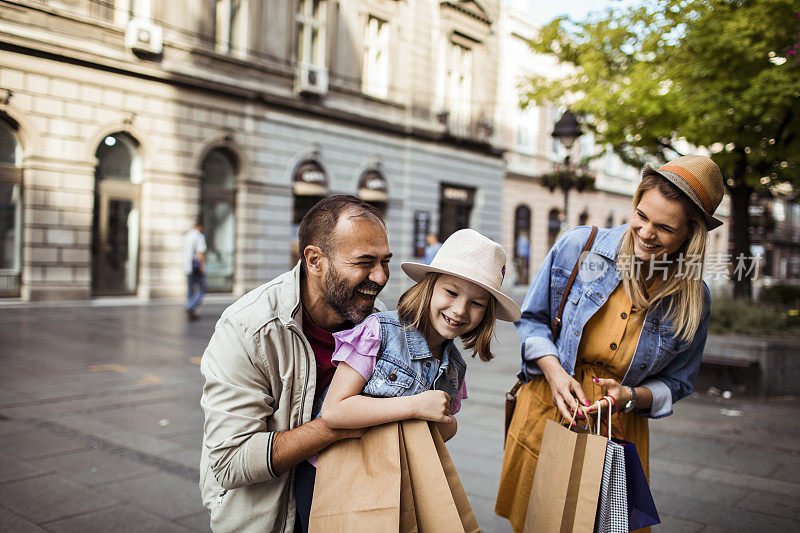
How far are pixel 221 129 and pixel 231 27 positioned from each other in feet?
9.69

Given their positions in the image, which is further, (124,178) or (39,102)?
(124,178)

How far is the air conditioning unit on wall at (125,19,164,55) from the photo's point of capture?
15625 millimetres

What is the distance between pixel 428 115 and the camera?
24.4 meters

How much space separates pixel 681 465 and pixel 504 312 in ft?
12.0

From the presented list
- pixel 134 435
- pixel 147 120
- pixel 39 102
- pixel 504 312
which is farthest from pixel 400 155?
pixel 504 312

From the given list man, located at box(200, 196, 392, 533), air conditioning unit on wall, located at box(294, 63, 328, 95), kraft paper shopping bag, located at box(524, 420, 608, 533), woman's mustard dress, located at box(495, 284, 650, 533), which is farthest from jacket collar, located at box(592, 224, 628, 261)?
air conditioning unit on wall, located at box(294, 63, 328, 95)

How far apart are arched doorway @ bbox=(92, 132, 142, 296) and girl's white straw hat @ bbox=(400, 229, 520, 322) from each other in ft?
50.8

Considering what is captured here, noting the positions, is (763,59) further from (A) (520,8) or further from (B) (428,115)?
(A) (520,8)

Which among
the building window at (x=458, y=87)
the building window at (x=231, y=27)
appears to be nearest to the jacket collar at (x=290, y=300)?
the building window at (x=231, y=27)

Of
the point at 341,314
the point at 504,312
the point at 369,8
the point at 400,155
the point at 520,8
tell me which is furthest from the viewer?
the point at 520,8

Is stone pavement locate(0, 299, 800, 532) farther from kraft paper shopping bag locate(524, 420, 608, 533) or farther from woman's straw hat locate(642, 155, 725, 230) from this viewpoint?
woman's straw hat locate(642, 155, 725, 230)

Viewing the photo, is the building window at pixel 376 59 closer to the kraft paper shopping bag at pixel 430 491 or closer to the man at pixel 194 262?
the man at pixel 194 262

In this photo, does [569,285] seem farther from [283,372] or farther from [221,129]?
[221,129]

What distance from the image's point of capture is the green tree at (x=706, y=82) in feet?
27.7
